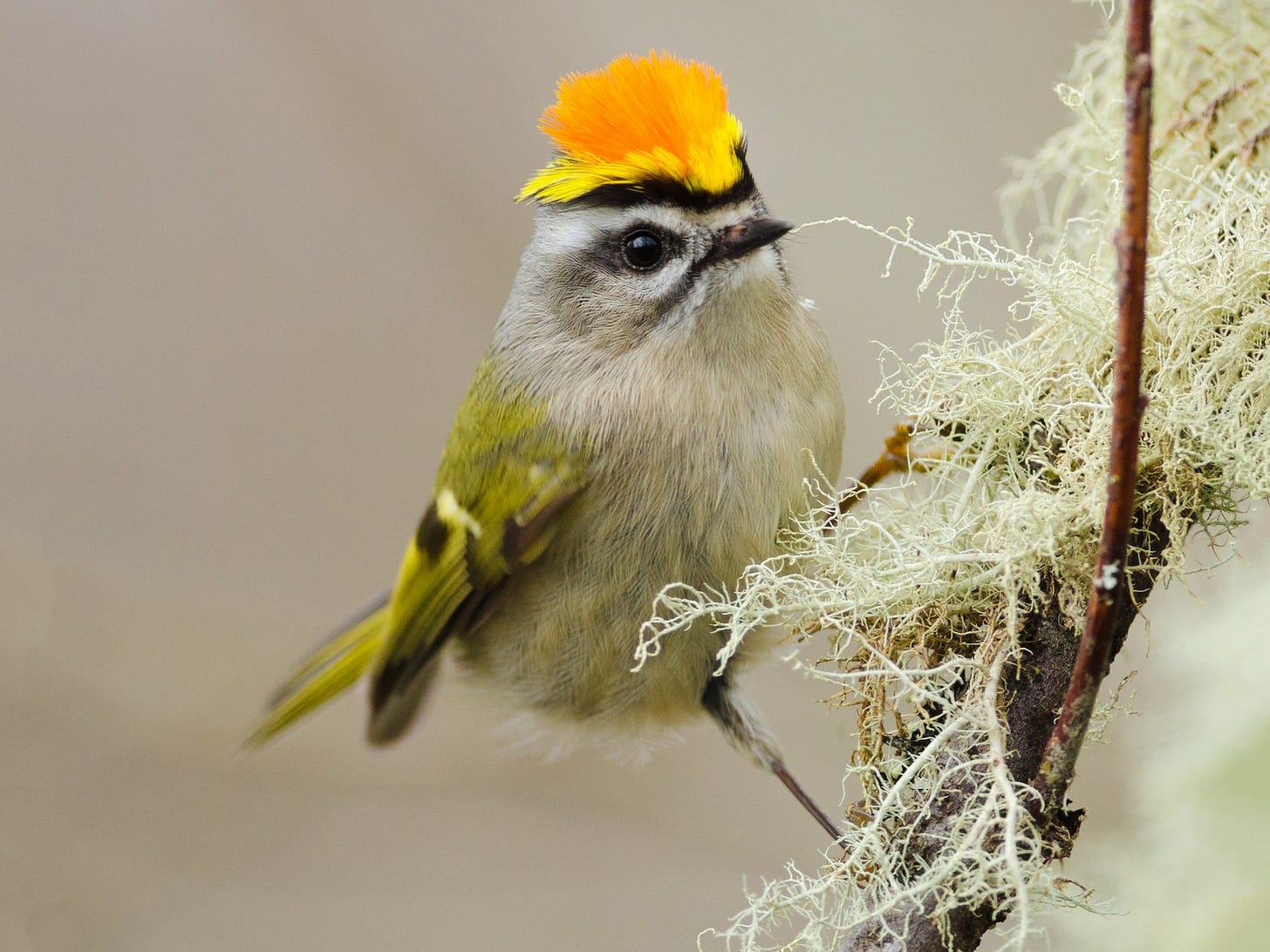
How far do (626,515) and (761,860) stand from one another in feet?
6.14

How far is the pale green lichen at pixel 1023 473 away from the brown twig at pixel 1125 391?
16 centimetres

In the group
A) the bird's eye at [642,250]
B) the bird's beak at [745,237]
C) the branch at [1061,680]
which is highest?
the bird's eye at [642,250]

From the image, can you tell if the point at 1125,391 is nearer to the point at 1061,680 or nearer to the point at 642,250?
the point at 1061,680

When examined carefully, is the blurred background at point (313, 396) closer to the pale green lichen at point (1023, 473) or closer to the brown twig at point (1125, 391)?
the pale green lichen at point (1023, 473)

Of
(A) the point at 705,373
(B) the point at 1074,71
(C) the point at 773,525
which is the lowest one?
(C) the point at 773,525

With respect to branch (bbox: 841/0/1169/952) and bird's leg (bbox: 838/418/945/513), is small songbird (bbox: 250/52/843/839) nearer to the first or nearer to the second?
bird's leg (bbox: 838/418/945/513)

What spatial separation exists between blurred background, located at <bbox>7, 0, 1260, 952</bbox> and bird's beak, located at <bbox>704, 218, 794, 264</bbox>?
61.2 inches

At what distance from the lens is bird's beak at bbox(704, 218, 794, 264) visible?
1623mm

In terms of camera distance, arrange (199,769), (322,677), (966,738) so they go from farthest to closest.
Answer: (199,769) < (322,677) < (966,738)

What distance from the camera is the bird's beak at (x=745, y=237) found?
63.9 inches

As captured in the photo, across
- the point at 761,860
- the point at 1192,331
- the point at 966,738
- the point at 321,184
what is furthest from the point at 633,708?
the point at 321,184

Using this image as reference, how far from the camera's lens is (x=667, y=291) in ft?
5.74

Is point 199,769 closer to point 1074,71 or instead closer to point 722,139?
point 722,139

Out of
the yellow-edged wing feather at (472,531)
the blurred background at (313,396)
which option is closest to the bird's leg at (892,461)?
the yellow-edged wing feather at (472,531)
